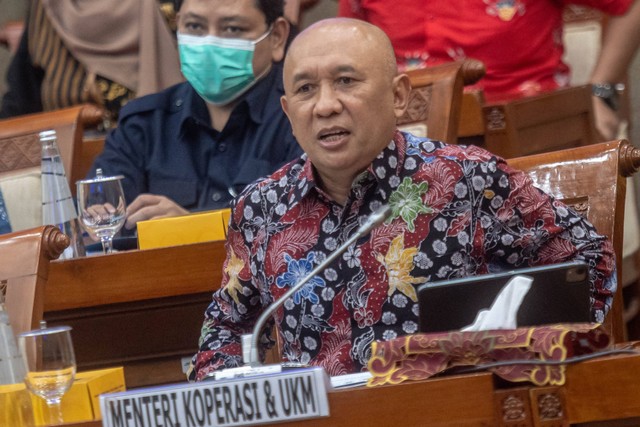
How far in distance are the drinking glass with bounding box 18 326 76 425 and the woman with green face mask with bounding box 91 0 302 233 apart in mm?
1291

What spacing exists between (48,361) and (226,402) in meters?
0.42

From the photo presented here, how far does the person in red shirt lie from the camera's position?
11.3 feet

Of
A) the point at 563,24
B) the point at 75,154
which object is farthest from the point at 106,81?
the point at 563,24

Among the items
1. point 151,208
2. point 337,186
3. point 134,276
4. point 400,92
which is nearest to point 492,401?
point 337,186

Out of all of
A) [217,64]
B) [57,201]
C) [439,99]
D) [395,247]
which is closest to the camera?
[395,247]

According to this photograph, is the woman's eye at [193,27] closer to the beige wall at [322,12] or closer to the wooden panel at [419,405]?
the beige wall at [322,12]

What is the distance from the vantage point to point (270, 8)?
320 cm

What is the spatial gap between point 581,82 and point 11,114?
179cm

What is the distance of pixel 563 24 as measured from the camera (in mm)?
3723

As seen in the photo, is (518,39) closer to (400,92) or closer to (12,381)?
(400,92)

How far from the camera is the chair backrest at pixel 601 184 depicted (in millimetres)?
2162

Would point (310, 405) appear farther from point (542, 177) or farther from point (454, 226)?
point (542, 177)

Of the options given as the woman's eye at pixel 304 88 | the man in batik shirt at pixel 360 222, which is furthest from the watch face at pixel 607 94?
the woman's eye at pixel 304 88

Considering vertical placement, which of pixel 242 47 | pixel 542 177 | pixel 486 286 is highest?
pixel 242 47
